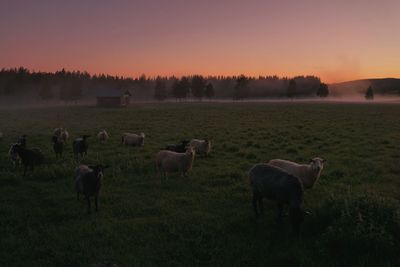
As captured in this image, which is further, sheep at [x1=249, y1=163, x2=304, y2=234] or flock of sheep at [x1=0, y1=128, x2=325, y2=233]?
flock of sheep at [x1=0, y1=128, x2=325, y2=233]

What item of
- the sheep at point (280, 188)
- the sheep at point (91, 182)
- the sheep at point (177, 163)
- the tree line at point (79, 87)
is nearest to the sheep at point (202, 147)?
the sheep at point (177, 163)

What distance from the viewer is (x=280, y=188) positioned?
916 cm

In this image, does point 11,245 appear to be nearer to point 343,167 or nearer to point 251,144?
point 343,167

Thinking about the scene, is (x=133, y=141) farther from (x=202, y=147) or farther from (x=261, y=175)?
(x=261, y=175)

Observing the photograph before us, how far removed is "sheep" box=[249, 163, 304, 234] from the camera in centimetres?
840

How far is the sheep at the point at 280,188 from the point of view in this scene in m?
8.40

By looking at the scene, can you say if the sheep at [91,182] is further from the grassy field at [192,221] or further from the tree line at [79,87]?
the tree line at [79,87]

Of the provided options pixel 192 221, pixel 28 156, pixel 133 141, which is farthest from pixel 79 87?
pixel 192 221

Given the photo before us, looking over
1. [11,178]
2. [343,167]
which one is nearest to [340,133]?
[343,167]

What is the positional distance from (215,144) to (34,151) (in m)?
12.3

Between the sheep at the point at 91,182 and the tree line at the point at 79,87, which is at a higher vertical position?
the tree line at the point at 79,87

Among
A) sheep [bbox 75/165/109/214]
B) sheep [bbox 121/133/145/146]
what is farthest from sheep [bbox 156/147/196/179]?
sheep [bbox 121/133/145/146]

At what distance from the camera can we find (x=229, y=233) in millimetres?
8602

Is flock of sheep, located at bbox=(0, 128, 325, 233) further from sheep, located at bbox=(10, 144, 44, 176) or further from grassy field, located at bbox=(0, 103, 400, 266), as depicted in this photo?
grassy field, located at bbox=(0, 103, 400, 266)
